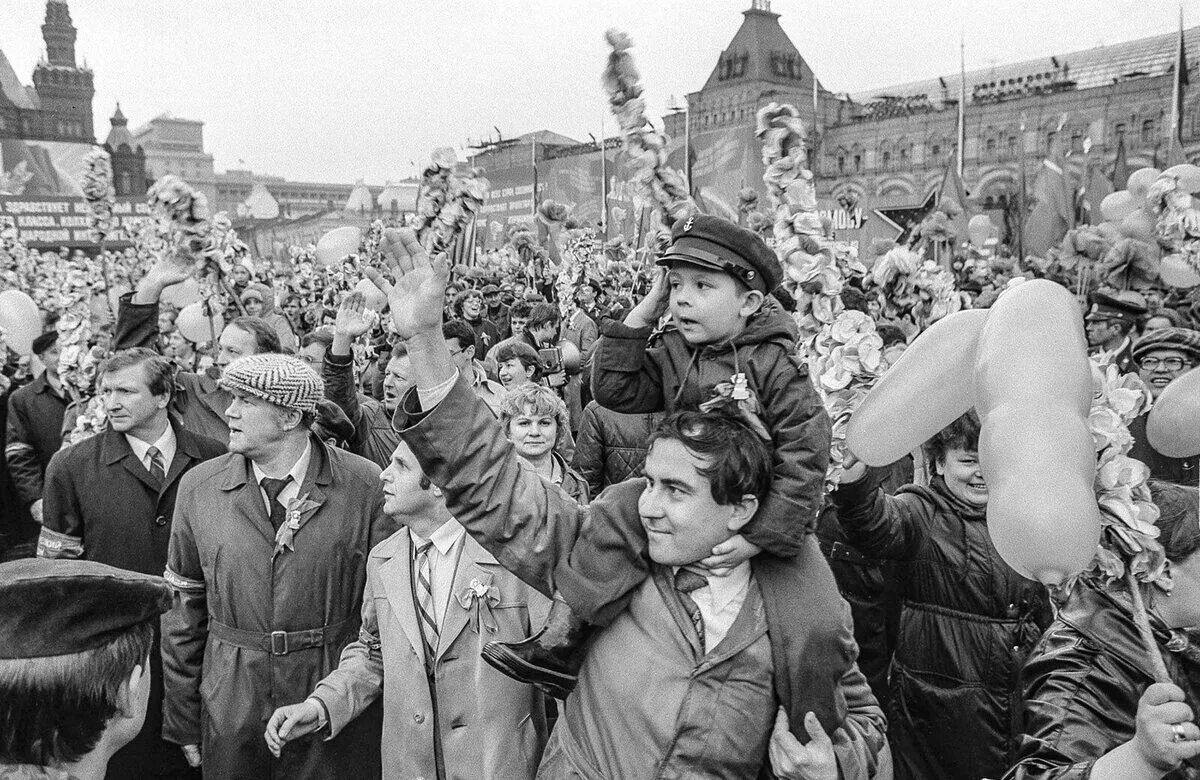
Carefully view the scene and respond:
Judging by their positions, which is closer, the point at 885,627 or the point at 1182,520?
the point at 1182,520

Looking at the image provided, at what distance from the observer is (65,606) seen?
5.89 ft

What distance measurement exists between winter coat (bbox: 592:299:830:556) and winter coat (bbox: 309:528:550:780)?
675mm

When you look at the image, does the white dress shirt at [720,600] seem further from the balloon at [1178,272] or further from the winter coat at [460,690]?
the balloon at [1178,272]

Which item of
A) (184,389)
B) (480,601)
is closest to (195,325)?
(184,389)

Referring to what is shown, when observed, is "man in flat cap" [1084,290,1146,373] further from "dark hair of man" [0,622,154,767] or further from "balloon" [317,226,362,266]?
"balloon" [317,226,362,266]

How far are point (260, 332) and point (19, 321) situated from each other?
495cm

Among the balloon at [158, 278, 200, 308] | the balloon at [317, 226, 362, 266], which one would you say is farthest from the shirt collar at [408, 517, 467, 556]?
the balloon at [317, 226, 362, 266]

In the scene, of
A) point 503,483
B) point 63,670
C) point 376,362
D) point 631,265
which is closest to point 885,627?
point 503,483

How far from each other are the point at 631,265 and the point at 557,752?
31.8 ft

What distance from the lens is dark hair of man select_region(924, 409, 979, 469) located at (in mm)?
3430

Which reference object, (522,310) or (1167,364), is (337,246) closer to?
(522,310)

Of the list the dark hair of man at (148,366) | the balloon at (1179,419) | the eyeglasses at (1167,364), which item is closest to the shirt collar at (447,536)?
the dark hair of man at (148,366)

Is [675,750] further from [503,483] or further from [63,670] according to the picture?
[63,670]

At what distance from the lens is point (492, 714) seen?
2941 mm
